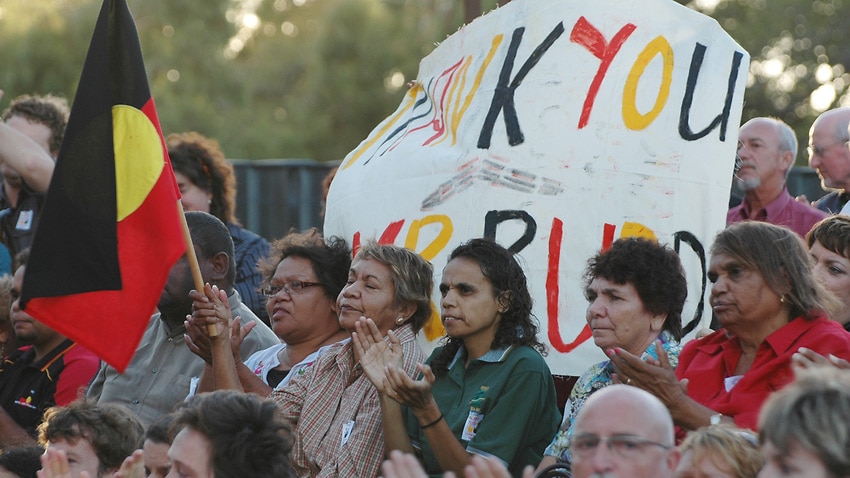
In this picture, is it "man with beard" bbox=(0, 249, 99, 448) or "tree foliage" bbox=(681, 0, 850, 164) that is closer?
"man with beard" bbox=(0, 249, 99, 448)

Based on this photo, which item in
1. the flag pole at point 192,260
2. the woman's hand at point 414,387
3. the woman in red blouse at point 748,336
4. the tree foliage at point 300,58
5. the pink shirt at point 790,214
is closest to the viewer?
the woman in red blouse at point 748,336

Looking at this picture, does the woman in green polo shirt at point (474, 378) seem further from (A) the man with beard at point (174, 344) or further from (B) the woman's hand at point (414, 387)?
(A) the man with beard at point (174, 344)

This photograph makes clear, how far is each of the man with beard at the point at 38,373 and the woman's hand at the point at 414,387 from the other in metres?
1.93

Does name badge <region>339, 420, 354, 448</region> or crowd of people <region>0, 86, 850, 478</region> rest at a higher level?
crowd of people <region>0, 86, 850, 478</region>

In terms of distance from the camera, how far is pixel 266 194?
10.0 m

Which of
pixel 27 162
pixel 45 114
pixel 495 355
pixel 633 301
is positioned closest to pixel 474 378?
pixel 495 355

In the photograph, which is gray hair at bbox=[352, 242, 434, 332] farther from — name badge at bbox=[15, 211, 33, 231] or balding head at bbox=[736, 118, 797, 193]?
name badge at bbox=[15, 211, 33, 231]

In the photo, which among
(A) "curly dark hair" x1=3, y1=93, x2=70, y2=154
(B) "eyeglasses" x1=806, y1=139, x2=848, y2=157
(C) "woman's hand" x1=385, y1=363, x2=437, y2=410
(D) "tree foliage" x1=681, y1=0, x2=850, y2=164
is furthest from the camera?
(D) "tree foliage" x1=681, y1=0, x2=850, y2=164

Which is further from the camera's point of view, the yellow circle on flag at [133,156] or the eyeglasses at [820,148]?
the eyeglasses at [820,148]

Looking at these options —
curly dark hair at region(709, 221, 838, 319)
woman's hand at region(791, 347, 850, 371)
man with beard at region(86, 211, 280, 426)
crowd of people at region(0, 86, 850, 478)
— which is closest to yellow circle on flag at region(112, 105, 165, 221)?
crowd of people at region(0, 86, 850, 478)

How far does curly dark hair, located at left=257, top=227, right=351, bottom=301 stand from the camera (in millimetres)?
6004

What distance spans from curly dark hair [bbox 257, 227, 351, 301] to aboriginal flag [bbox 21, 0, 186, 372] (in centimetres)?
106

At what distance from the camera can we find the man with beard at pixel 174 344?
19.1 feet

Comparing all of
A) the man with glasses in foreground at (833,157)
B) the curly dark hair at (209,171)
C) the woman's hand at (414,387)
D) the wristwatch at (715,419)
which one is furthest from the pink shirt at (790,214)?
the curly dark hair at (209,171)
